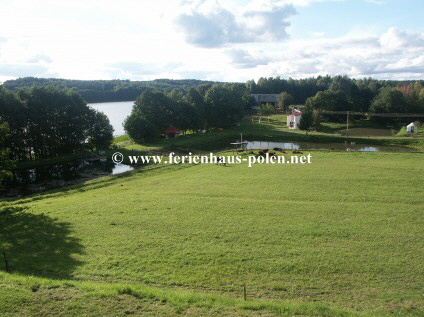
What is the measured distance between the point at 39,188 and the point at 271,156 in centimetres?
Result: 2608

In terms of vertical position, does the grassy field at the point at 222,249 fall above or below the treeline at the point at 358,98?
below

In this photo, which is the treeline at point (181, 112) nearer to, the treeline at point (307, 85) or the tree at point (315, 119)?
the tree at point (315, 119)

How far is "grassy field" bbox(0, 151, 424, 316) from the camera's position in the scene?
11.1 m

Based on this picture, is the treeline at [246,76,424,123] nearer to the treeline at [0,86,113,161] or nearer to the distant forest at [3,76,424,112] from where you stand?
the distant forest at [3,76,424,112]

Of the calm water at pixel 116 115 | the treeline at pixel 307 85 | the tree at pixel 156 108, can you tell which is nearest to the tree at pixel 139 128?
the tree at pixel 156 108

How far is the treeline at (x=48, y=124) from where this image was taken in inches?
1827

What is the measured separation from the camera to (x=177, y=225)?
779 inches

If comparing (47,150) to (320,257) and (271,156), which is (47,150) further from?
(320,257)

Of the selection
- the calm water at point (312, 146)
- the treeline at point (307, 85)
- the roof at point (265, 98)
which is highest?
the treeline at point (307, 85)

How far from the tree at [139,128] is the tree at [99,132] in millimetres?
3325

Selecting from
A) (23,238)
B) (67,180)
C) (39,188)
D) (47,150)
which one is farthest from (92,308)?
(47,150)

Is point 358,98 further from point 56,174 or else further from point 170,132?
point 56,174

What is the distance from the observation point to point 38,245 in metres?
17.8

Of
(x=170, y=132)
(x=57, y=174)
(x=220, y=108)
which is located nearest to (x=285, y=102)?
(x=220, y=108)
